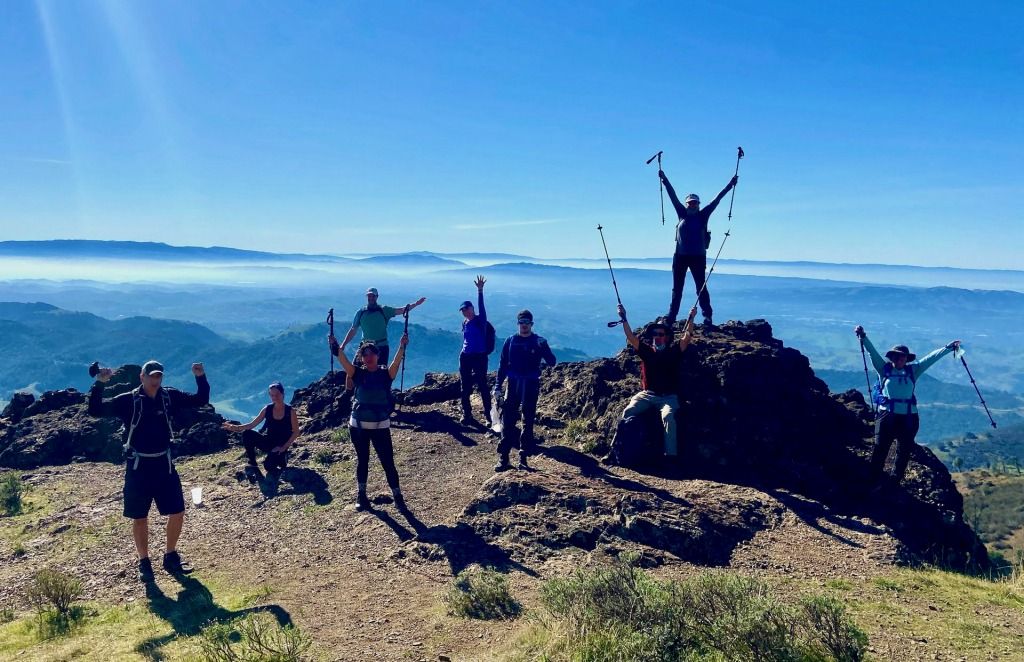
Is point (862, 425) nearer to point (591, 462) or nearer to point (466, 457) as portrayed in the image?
point (591, 462)

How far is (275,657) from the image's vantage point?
19.1 feet

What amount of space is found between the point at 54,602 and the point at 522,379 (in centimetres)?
754

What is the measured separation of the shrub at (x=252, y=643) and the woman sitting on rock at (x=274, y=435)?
21.9 ft

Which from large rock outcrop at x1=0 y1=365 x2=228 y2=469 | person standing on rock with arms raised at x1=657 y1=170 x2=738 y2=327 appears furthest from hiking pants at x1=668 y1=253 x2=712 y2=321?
large rock outcrop at x1=0 y1=365 x2=228 y2=469

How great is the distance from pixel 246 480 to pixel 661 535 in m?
9.16

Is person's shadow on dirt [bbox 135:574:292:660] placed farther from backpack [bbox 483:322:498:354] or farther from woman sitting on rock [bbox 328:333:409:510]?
backpack [bbox 483:322:498:354]

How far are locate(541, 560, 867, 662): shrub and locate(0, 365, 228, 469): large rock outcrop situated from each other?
1472 cm

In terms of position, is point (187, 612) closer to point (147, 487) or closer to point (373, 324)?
point (147, 487)

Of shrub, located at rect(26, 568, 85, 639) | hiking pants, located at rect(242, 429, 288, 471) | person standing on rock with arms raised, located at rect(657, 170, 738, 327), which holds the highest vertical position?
person standing on rock with arms raised, located at rect(657, 170, 738, 327)

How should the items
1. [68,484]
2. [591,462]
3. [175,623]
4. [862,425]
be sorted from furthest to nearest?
1. [68,484]
2. [862,425]
3. [591,462]
4. [175,623]

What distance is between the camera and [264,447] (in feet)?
44.9

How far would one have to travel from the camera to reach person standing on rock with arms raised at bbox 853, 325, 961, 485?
9.88m

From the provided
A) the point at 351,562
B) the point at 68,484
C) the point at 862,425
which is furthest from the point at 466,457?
the point at 68,484

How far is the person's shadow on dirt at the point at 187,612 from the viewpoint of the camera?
6.70 m
